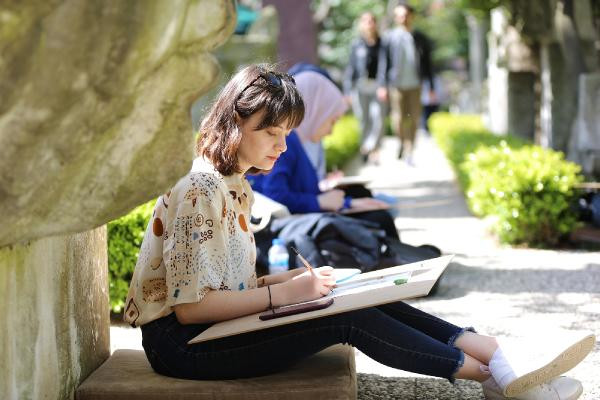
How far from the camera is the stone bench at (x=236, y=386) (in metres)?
3.18

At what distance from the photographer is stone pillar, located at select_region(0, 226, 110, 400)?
2834 millimetres

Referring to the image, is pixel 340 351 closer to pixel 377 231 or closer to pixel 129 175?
pixel 129 175

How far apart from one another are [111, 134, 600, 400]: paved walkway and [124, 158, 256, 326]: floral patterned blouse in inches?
35.4

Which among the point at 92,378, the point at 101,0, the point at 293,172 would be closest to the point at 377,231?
the point at 293,172

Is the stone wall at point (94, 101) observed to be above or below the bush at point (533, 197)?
above

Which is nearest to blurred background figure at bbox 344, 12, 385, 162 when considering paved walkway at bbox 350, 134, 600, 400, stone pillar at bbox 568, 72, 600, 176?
paved walkway at bbox 350, 134, 600, 400

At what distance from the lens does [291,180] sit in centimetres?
573

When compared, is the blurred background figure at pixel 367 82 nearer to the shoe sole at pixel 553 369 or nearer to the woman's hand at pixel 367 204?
the woman's hand at pixel 367 204

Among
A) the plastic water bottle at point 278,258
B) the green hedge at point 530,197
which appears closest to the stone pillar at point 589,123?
the green hedge at point 530,197

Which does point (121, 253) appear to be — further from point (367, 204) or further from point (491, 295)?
point (491, 295)

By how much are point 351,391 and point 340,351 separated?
0.34 m

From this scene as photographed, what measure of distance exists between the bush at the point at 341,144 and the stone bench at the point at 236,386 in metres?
9.27

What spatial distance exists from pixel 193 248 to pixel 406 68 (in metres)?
10.6

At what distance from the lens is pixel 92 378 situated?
132 inches
